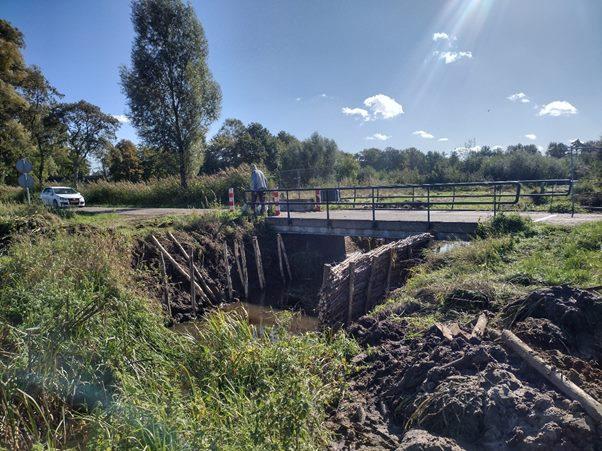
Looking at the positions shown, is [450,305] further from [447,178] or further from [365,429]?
[447,178]

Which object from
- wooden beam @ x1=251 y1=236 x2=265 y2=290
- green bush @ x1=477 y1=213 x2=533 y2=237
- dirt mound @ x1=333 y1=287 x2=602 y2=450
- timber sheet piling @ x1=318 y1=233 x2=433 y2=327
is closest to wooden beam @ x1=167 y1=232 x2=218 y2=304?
wooden beam @ x1=251 y1=236 x2=265 y2=290

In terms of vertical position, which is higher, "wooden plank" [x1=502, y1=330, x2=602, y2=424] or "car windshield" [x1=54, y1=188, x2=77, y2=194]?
"car windshield" [x1=54, y1=188, x2=77, y2=194]

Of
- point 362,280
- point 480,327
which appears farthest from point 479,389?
point 362,280

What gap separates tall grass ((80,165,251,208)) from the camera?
73.2ft

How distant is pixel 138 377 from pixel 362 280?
4759 mm

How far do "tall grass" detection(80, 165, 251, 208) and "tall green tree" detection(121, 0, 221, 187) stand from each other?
1.01 meters

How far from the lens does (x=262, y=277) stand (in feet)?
44.2

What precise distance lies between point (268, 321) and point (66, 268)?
5.33 meters

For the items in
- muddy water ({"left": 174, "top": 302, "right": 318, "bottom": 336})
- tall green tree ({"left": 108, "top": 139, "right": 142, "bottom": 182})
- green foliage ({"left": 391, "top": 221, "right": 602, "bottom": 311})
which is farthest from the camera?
tall green tree ({"left": 108, "top": 139, "right": 142, "bottom": 182})

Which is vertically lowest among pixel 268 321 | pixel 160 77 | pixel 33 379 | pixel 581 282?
pixel 268 321

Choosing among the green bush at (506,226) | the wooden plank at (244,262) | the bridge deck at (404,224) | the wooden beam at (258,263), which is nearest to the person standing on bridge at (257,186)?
the bridge deck at (404,224)

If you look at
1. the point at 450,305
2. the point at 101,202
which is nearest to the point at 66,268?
the point at 450,305

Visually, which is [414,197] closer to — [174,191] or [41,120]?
[174,191]

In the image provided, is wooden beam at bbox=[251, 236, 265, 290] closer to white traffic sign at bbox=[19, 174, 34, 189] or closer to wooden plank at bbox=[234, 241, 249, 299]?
wooden plank at bbox=[234, 241, 249, 299]
